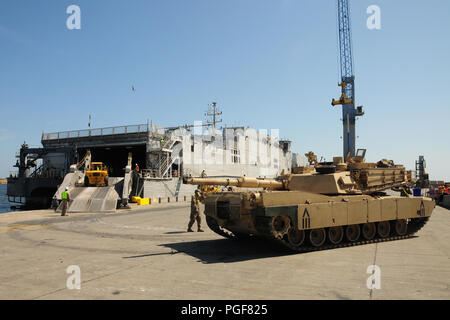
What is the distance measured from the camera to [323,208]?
32.8 ft

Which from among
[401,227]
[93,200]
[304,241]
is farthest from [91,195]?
[401,227]

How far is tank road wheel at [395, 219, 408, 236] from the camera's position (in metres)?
12.4

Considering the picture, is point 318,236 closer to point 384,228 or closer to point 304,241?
point 304,241

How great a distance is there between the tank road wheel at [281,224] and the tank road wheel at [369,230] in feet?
11.7

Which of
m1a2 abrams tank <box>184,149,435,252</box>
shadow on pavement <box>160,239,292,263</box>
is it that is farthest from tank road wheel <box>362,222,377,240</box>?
shadow on pavement <box>160,239,292,263</box>

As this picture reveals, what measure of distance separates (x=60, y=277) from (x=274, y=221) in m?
5.45

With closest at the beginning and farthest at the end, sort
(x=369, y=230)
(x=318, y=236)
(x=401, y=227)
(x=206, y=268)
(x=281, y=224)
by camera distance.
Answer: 1. (x=206, y=268)
2. (x=281, y=224)
3. (x=318, y=236)
4. (x=369, y=230)
5. (x=401, y=227)

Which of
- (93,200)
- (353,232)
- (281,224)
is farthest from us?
(93,200)

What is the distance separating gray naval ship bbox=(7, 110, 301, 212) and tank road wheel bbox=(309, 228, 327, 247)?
1654 centimetres

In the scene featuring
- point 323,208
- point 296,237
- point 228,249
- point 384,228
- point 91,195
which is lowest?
point 228,249

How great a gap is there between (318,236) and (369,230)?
8.26ft

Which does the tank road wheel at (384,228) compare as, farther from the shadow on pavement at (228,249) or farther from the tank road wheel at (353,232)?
the shadow on pavement at (228,249)

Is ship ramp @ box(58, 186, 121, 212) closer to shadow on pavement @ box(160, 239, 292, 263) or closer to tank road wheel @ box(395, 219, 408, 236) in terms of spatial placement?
shadow on pavement @ box(160, 239, 292, 263)
